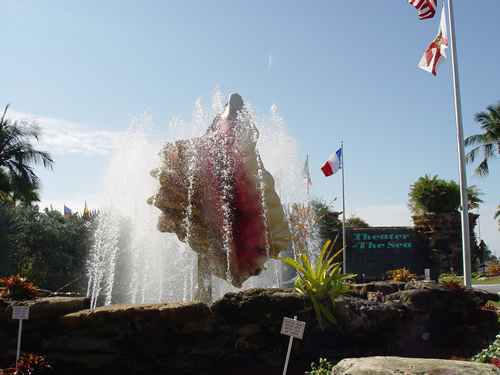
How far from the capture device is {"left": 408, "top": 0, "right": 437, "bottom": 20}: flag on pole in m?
13.2

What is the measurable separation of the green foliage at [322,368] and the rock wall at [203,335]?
9.1 inches

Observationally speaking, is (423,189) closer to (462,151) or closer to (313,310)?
(462,151)

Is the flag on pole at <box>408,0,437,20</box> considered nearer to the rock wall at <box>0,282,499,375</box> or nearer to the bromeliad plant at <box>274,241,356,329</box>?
the bromeliad plant at <box>274,241,356,329</box>

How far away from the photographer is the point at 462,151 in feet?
44.3

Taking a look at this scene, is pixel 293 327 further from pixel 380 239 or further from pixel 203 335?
pixel 380 239

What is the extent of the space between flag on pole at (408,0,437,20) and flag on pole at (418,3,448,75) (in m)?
1.04

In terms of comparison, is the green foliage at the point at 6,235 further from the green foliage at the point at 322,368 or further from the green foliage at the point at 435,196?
the green foliage at the point at 435,196

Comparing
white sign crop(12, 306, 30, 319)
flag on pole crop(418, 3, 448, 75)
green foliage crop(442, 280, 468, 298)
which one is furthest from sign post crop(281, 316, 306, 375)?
flag on pole crop(418, 3, 448, 75)

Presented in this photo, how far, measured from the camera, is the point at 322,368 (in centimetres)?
564

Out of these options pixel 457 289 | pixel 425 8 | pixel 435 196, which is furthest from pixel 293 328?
pixel 435 196

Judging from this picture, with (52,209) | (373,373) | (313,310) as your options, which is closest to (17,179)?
(52,209)

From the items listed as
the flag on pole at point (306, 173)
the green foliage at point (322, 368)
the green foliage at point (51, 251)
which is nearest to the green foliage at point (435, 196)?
the flag on pole at point (306, 173)

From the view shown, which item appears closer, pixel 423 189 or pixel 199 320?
pixel 199 320

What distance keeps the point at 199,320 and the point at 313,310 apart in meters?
1.72
